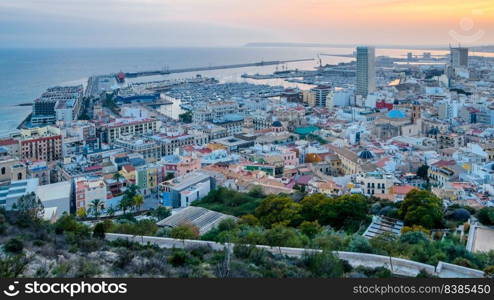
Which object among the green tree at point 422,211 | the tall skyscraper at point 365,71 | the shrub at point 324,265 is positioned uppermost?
the tall skyscraper at point 365,71

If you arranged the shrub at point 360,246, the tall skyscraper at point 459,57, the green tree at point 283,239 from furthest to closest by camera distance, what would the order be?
1. the tall skyscraper at point 459,57
2. the green tree at point 283,239
3. the shrub at point 360,246

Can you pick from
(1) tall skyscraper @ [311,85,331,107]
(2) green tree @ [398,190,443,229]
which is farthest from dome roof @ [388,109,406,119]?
(2) green tree @ [398,190,443,229]

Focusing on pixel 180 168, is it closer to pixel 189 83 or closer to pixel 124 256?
pixel 124 256

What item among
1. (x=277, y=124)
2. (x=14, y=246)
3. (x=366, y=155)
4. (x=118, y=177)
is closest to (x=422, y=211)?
(x=14, y=246)

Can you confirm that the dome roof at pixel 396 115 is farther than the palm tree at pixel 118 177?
Yes

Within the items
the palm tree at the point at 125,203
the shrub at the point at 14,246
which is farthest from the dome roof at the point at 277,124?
the shrub at the point at 14,246

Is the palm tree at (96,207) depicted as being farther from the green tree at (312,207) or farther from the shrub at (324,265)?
the shrub at (324,265)
